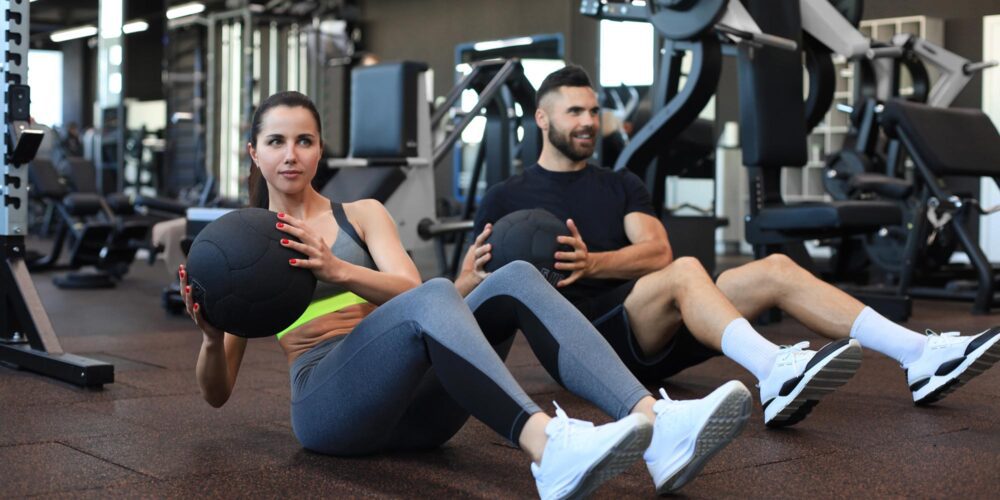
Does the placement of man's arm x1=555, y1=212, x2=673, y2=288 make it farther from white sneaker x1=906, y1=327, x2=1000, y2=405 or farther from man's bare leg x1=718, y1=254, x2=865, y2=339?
white sneaker x1=906, y1=327, x2=1000, y2=405

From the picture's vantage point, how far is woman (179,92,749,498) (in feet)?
5.02

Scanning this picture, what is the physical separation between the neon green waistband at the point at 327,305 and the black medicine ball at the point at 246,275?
0.26 meters

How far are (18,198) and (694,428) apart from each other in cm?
231

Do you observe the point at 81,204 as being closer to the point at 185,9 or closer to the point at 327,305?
the point at 327,305

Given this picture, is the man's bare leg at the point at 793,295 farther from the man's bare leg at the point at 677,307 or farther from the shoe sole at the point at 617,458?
the shoe sole at the point at 617,458

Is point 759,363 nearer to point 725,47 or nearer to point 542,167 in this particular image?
point 542,167

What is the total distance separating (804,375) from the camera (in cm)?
204

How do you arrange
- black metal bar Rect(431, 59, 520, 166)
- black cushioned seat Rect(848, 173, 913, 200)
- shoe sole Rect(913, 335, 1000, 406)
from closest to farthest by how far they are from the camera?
shoe sole Rect(913, 335, 1000, 406)
black cushioned seat Rect(848, 173, 913, 200)
black metal bar Rect(431, 59, 520, 166)

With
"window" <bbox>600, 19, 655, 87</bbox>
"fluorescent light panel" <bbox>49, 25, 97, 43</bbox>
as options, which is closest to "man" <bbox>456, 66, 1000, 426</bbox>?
"window" <bbox>600, 19, 655, 87</bbox>

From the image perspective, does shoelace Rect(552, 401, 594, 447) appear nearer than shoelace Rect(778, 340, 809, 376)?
Yes

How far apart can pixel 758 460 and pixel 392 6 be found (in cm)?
1105

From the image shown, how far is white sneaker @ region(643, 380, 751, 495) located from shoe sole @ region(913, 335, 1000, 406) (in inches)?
36.2

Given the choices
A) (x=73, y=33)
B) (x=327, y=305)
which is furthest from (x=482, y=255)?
(x=73, y=33)

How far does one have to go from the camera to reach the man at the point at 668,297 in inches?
83.2
